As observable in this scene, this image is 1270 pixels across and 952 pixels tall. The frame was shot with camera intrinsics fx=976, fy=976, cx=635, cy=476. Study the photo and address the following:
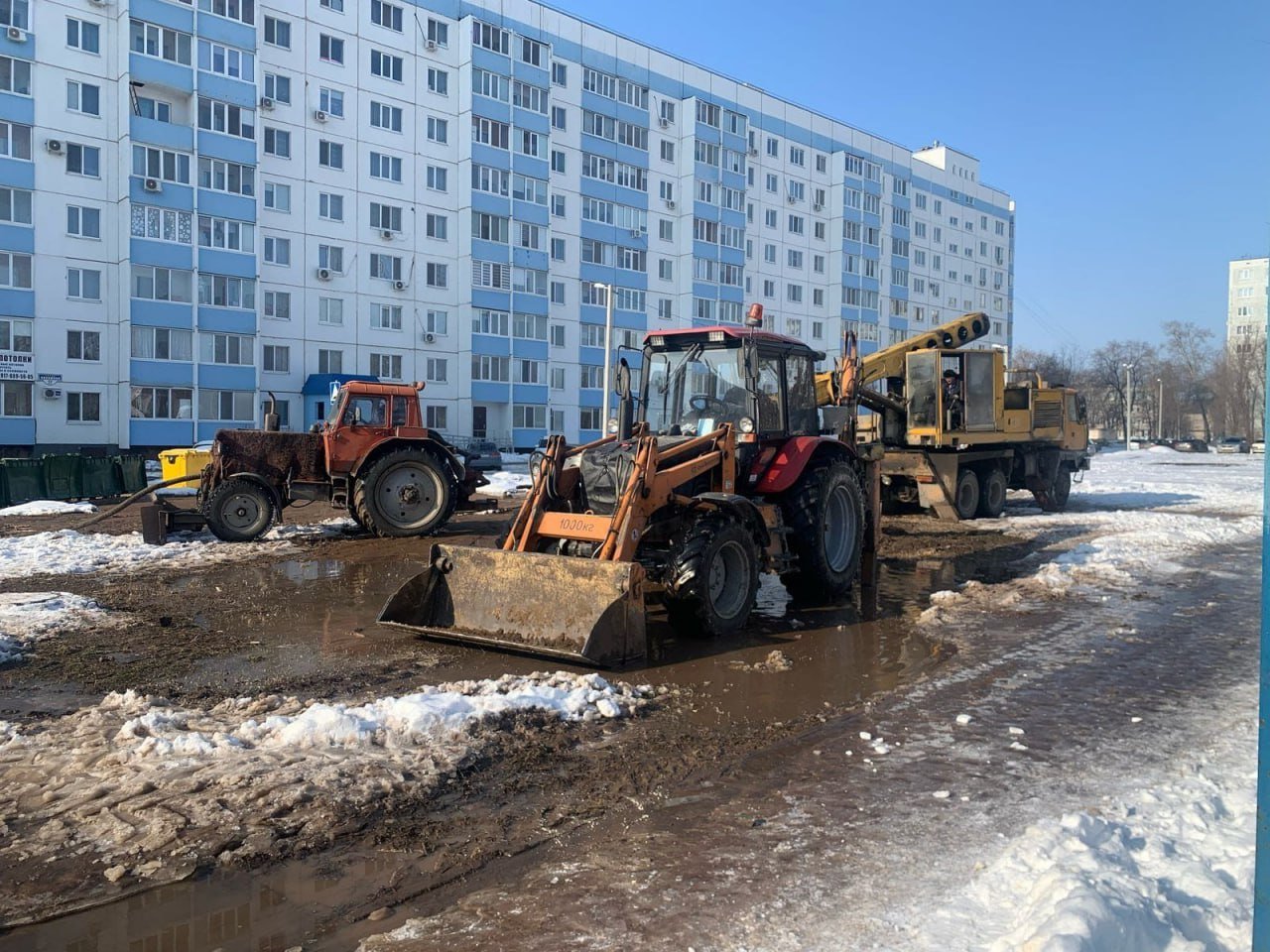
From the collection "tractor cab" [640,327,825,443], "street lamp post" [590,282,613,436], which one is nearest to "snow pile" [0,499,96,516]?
"street lamp post" [590,282,613,436]

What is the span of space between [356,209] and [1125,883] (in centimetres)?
4308

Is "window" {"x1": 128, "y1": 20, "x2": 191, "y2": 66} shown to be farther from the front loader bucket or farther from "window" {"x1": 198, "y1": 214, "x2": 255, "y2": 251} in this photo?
the front loader bucket

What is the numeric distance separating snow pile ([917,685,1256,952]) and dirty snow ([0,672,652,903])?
8.43 feet

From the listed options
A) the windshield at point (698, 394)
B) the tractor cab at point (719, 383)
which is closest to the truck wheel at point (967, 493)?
the tractor cab at point (719, 383)

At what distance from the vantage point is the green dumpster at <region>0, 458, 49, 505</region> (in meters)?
19.9

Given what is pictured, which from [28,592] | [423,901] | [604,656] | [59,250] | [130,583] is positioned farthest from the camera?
[59,250]

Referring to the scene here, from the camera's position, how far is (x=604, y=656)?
22.4ft

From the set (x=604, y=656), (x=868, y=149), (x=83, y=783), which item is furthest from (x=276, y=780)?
(x=868, y=149)

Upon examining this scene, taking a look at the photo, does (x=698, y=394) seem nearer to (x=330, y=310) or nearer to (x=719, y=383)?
(x=719, y=383)

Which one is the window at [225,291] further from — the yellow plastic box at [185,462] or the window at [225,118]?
the yellow plastic box at [185,462]

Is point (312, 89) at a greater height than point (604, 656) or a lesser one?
greater

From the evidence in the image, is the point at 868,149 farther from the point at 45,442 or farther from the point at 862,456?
the point at 862,456

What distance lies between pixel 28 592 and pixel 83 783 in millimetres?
6263

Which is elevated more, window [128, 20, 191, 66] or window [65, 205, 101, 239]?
window [128, 20, 191, 66]
